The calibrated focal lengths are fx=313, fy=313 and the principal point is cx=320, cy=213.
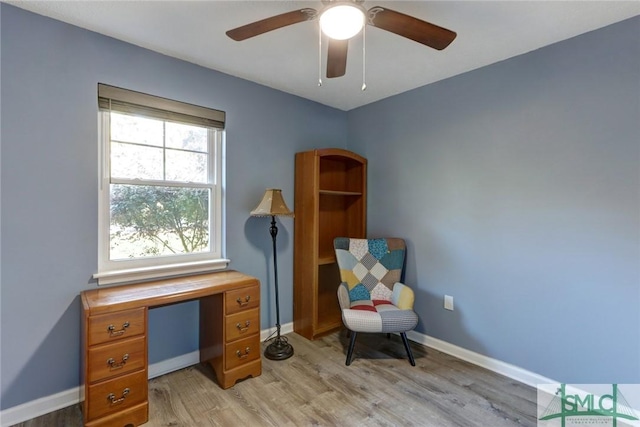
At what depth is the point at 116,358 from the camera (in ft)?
5.64

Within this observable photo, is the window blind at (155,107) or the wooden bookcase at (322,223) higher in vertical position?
the window blind at (155,107)

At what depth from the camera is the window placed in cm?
212

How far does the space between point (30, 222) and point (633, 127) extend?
11.6ft

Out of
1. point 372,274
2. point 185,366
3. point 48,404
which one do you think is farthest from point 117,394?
point 372,274

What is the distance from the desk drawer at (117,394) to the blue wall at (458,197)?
487 mm

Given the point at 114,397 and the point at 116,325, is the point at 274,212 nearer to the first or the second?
the point at 116,325

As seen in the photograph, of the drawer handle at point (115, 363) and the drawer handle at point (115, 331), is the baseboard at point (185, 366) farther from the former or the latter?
the drawer handle at point (115, 331)

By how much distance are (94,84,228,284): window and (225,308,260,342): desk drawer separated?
55 centimetres

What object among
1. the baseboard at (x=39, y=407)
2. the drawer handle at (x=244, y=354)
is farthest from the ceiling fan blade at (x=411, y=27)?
the baseboard at (x=39, y=407)

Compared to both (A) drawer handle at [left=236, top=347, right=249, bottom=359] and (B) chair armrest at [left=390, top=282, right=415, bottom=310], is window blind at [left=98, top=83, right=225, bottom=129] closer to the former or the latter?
(A) drawer handle at [left=236, top=347, right=249, bottom=359]

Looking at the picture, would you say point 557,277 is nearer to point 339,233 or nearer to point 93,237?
point 339,233

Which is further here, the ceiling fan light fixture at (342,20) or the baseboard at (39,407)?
the baseboard at (39,407)

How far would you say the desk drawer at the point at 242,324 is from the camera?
214 centimetres

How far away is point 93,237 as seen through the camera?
204 centimetres
